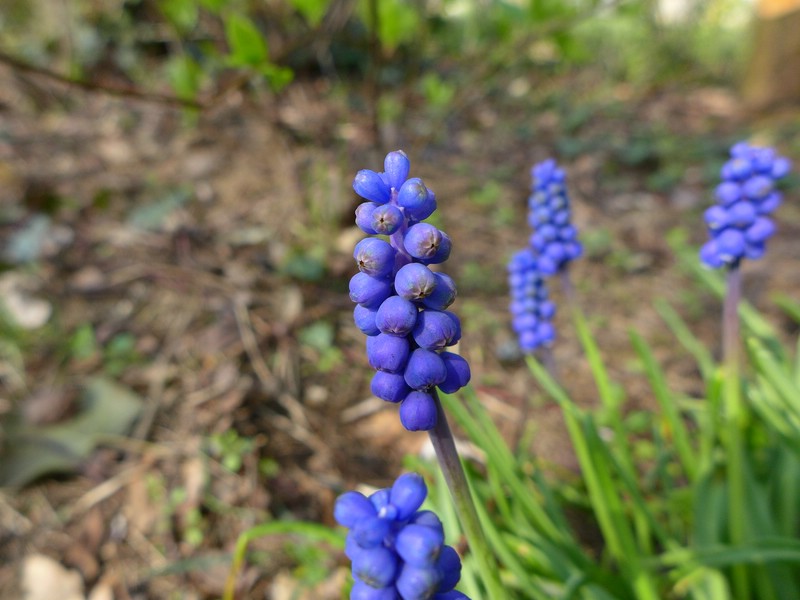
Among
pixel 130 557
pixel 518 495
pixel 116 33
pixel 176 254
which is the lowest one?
pixel 130 557

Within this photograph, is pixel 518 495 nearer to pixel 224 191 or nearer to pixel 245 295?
pixel 245 295

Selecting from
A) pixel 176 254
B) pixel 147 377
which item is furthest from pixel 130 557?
pixel 176 254

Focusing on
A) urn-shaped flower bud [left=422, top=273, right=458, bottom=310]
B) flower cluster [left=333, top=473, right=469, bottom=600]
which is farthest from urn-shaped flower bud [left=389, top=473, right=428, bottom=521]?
urn-shaped flower bud [left=422, top=273, right=458, bottom=310]

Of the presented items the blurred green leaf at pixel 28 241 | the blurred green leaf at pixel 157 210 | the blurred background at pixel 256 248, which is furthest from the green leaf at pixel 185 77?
the blurred green leaf at pixel 28 241

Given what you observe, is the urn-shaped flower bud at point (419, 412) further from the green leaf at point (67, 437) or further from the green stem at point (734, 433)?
the green leaf at point (67, 437)

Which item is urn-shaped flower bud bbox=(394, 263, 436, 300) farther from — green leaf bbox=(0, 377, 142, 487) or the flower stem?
green leaf bbox=(0, 377, 142, 487)

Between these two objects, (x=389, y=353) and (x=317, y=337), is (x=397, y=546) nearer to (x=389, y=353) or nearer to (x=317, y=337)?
(x=389, y=353)
